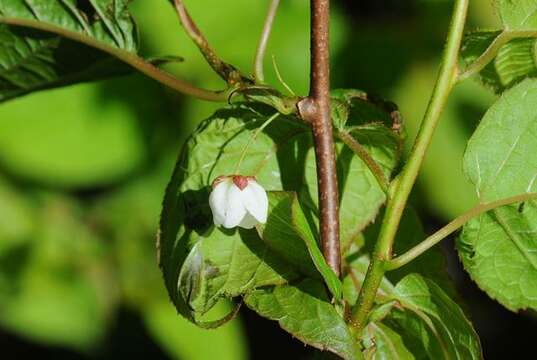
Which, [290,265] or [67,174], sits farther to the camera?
[67,174]

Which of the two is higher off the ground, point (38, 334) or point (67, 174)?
point (67, 174)

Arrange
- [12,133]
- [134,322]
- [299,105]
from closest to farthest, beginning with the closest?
[299,105] → [12,133] → [134,322]

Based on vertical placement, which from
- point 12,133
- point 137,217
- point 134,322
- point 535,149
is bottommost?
point 134,322

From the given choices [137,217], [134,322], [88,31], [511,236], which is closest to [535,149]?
[511,236]

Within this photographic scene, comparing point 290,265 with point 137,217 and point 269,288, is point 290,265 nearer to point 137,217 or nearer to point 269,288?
point 269,288

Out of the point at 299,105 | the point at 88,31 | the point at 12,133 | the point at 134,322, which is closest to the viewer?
the point at 299,105

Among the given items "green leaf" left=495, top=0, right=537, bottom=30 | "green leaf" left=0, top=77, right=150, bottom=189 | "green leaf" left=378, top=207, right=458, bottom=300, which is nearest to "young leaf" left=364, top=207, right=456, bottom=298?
"green leaf" left=378, top=207, right=458, bottom=300

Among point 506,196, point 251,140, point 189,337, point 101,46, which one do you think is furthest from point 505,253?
point 189,337

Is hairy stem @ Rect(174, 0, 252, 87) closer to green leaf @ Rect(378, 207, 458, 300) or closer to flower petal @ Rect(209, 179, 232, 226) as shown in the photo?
flower petal @ Rect(209, 179, 232, 226)

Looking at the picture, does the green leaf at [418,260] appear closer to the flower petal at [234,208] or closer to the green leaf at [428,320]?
the green leaf at [428,320]
